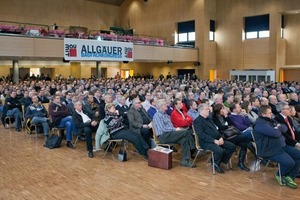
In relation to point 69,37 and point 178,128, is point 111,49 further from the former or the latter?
point 178,128

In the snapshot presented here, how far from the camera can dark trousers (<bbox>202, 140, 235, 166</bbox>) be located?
554cm

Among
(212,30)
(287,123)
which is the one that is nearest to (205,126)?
(287,123)

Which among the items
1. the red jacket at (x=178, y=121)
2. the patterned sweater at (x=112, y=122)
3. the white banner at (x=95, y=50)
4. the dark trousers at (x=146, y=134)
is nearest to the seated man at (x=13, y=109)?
the patterned sweater at (x=112, y=122)

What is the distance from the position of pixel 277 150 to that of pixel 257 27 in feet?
73.9

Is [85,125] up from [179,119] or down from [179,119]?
down

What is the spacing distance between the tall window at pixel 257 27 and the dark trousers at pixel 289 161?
21426 millimetres

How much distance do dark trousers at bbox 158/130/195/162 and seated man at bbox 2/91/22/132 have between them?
558 centimetres

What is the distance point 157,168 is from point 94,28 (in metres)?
28.1

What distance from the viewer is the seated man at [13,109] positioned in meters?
9.61

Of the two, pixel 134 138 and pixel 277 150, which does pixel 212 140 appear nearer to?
pixel 277 150

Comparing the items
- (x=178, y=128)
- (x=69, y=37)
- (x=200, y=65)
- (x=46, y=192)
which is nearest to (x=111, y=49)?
(x=69, y=37)

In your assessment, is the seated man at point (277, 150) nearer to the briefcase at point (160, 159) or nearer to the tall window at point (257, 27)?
the briefcase at point (160, 159)

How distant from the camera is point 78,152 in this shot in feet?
23.3

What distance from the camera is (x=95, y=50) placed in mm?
19141
